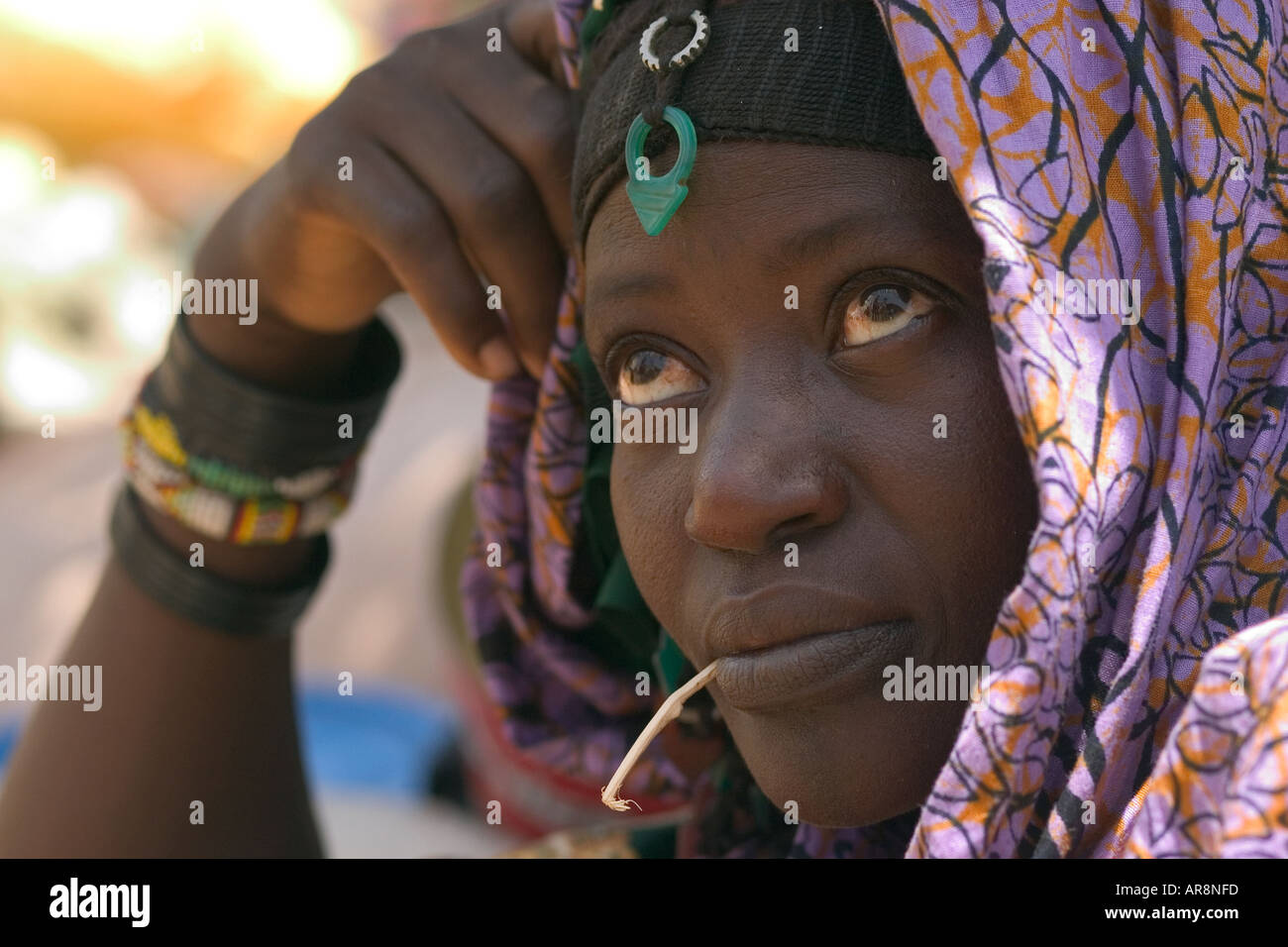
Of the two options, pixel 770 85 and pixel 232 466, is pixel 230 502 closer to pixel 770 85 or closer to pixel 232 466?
pixel 232 466

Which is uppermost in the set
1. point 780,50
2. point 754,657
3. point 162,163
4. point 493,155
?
point 162,163

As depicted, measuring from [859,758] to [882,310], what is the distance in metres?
0.40

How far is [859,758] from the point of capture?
1.29 meters

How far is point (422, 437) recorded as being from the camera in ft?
16.7

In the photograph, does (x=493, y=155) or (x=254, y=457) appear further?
(x=254, y=457)

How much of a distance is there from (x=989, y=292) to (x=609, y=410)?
0.68 m

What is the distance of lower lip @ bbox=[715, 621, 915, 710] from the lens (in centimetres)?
127

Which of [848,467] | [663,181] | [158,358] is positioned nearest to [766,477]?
[848,467]

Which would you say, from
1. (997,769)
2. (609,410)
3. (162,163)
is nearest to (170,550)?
(609,410)

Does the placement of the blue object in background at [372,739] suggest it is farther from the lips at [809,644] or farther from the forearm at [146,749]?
the lips at [809,644]

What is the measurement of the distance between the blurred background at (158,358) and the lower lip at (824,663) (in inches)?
50.0

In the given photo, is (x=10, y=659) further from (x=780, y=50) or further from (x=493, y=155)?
(x=780, y=50)

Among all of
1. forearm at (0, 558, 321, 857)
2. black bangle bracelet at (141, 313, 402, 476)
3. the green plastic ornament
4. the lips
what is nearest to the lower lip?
the lips

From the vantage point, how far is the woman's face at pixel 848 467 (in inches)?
49.8
